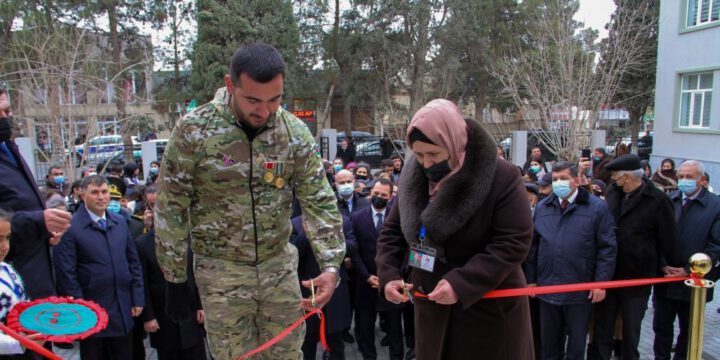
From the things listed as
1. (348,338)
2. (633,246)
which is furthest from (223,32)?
(633,246)

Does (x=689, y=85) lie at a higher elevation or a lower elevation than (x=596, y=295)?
higher

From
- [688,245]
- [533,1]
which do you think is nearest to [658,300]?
[688,245]

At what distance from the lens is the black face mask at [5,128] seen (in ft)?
10.1

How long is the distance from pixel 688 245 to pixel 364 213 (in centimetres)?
341

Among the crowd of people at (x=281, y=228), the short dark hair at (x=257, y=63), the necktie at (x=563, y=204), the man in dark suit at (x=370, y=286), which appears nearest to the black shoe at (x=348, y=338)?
the man in dark suit at (x=370, y=286)

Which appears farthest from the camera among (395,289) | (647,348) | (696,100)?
(696,100)

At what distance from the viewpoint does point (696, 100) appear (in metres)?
18.3

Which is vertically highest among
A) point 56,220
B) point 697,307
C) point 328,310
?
point 56,220

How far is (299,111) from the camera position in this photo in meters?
26.9

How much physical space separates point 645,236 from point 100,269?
5.10 metres

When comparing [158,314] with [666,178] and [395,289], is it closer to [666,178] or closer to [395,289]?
[395,289]

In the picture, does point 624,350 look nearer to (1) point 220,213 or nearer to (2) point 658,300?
(2) point 658,300

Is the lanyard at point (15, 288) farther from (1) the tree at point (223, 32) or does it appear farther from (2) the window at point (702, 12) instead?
(2) the window at point (702, 12)

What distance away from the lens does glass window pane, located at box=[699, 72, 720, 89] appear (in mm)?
17594
